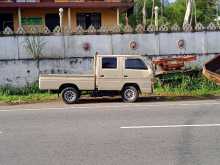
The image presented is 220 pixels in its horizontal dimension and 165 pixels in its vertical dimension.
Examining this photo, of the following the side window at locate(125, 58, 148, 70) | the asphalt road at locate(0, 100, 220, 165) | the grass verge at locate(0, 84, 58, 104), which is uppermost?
the side window at locate(125, 58, 148, 70)

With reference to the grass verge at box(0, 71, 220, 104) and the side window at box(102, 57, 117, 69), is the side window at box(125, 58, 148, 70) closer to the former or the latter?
the side window at box(102, 57, 117, 69)

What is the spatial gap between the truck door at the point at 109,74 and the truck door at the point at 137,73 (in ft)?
0.69

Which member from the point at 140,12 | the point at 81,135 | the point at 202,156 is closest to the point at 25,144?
the point at 81,135

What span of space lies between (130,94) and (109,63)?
1.32 metres

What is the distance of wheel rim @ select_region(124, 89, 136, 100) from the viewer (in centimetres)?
1884

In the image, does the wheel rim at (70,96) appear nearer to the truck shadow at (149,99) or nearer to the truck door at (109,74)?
the truck shadow at (149,99)

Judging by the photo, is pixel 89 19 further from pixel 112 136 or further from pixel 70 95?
pixel 112 136

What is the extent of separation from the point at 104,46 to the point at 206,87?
4.67 m

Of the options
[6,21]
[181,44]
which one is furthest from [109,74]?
[6,21]

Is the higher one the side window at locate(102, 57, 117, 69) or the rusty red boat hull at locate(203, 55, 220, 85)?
the side window at locate(102, 57, 117, 69)

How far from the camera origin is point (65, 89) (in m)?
18.7

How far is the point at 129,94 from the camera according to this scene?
18.9 metres

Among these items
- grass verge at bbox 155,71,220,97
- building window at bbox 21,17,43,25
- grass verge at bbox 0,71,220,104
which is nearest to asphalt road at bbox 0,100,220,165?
grass verge at bbox 0,71,220,104

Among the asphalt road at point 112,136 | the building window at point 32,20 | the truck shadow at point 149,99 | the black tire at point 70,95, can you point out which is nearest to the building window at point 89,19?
the building window at point 32,20
